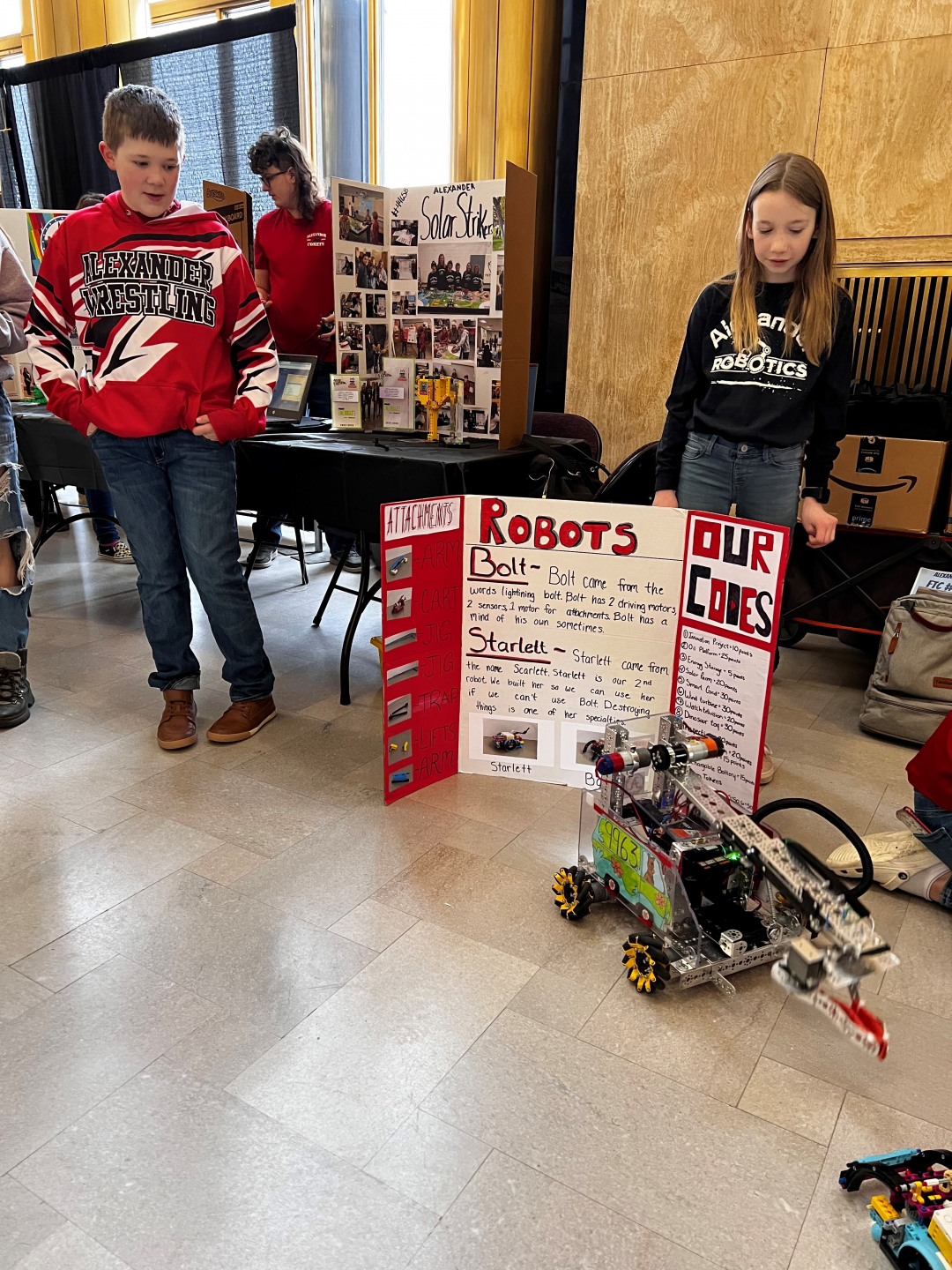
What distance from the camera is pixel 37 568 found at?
3979 mm

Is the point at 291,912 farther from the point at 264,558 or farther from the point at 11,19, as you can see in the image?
the point at 11,19

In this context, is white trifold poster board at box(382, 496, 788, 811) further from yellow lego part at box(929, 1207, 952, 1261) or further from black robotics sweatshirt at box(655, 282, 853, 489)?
yellow lego part at box(929, 1207, 952, 1261)

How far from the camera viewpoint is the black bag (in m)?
2.42

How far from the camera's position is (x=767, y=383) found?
6.28 feet

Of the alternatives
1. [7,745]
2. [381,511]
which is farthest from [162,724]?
[381,511]

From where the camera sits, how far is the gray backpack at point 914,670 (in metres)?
2.37

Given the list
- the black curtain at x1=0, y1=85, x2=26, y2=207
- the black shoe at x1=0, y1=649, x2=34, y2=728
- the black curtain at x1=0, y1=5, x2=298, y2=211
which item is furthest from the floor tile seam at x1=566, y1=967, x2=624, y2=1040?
the black curtain at x1=0, y1=85, x2=26, y2=207

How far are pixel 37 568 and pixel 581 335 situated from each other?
8.73 feet

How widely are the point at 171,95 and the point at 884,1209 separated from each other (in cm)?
667

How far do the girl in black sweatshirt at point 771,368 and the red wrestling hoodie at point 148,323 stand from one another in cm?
104

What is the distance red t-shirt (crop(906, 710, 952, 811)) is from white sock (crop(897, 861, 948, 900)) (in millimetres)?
132

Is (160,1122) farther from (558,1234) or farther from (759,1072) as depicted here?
(759,1072)

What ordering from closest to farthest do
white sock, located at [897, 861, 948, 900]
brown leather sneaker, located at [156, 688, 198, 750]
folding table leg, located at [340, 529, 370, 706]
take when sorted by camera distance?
1. white sock, located at [897, 861, 948, 900]
2. brown leather sneaker, located at [156, 688, 198, 750]
3. folding table leg, located at [340, 529, 370, 706]

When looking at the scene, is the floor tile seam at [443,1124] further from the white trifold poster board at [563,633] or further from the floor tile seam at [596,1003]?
the white trifold poster board at [563,633]
